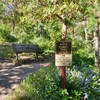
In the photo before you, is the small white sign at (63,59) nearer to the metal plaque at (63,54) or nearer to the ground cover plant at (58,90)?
the metal plaque at (63,54)

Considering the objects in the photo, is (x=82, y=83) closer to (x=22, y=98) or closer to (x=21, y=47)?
(x=22, y=98)

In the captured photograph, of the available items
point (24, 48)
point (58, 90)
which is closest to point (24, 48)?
point (24, 48)

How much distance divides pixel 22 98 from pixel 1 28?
1480cm

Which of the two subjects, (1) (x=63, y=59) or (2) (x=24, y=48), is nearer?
(1) (x=63, y=59)

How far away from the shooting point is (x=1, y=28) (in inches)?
605


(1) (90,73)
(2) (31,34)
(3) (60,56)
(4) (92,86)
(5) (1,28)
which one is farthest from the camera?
(5) (1,28)

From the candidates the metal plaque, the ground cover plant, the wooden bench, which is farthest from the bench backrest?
the metal plaque

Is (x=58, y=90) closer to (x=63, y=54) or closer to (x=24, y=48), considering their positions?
(x=63, y=54)

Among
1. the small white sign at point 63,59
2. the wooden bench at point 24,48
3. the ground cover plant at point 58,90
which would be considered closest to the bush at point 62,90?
the ground cover plant at point 58,90

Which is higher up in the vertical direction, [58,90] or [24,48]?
[24,48]

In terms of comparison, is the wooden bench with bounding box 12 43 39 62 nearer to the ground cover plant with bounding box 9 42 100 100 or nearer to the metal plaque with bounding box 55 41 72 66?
the ground cover plant with bounding box 9 42 100 100

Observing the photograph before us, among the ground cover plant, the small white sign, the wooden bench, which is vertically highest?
the wooden bench

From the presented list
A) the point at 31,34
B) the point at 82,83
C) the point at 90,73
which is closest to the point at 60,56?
the point at 82,83

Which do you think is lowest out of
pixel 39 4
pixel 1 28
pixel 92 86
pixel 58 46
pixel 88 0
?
pixel 92 86
